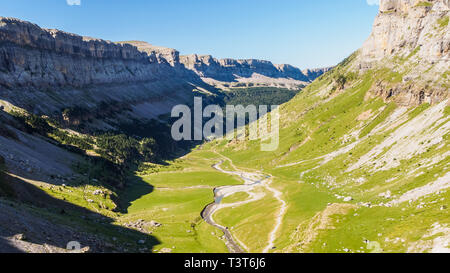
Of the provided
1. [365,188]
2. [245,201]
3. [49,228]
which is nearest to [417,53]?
[365,188]

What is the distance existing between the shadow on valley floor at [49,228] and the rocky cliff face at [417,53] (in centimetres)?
12015

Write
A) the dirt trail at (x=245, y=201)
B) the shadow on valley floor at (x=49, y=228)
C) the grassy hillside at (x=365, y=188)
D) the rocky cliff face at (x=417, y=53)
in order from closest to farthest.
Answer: the shadow on valley floor at (x=49, y=228) → the grassy hillside at (x=365, y=188) → the dirt trail at (x=245, y=201) → the rocky cliff face at (x=417, y=53)

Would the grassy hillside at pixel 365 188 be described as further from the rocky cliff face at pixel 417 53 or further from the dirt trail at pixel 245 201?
the rocky cliff face at pixel 417 53

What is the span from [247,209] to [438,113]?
7372cm

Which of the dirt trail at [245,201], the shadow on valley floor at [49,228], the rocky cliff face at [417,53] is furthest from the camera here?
the rocky cliff face at [417,53]

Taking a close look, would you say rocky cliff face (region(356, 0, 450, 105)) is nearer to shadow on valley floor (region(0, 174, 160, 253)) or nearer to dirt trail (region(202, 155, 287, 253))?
dirt trail (region(202, 155, 287, 253))

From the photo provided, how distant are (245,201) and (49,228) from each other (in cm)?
7558

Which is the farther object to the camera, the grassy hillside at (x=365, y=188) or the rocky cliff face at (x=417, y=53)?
the rocky cliff face at (x=417, y=53)

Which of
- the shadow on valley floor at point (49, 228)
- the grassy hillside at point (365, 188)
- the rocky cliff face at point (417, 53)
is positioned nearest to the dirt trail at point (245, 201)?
the grassy hillside at point (365, 188)

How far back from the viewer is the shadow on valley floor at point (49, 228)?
4834 cm

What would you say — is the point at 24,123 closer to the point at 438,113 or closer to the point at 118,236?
the point at 118,236

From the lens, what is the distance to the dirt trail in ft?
260

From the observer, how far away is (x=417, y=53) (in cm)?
16062
